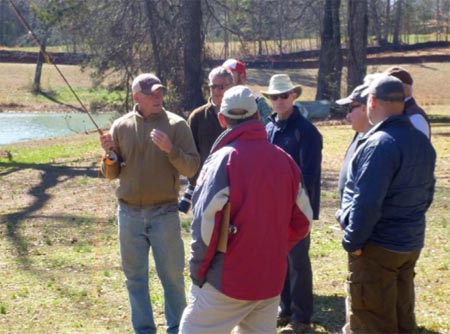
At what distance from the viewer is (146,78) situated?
19.2 ft

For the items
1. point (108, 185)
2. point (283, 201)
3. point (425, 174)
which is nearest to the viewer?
point (283, 201)

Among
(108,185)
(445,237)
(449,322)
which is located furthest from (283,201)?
(108,185)

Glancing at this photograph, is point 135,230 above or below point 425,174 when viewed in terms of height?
below

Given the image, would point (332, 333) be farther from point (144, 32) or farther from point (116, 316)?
point (144, 32)

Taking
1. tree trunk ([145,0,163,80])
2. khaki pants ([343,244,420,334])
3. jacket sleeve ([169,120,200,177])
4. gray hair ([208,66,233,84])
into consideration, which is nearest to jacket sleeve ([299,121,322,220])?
gray hair ([208,66,233,84])

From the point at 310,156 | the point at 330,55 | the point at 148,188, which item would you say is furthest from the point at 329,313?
the point at 330,55

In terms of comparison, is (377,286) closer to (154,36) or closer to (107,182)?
(107,182)

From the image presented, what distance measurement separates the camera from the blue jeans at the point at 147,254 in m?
5.88

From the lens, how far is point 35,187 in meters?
15.3

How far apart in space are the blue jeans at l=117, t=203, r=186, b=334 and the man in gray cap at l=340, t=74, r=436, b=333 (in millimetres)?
1357

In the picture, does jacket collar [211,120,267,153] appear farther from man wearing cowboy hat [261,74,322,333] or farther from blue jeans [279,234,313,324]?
blue jeans [279,234,313,324]

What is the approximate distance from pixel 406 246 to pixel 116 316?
116 inches

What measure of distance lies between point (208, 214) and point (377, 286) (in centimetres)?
131

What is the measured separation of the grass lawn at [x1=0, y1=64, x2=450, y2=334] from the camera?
271 inches
